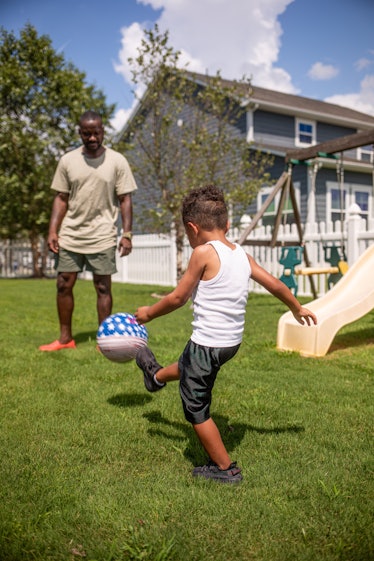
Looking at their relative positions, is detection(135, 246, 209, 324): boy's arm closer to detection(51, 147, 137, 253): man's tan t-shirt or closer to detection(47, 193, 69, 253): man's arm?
detection(51, 147, 137, 253): man's tan t-shirt

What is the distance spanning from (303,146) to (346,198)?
10.8ft

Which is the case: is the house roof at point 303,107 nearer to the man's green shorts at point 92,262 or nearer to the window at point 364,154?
the window at point 364,154

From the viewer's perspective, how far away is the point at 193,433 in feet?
10.3

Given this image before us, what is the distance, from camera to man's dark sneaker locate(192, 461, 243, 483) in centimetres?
244

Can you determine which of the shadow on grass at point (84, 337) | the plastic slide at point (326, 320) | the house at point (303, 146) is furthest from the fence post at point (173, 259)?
the plastic slide at point (326, 320)

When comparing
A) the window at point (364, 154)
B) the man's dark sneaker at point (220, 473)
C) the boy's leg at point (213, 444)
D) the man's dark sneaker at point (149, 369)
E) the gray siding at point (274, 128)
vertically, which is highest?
the gray siding at point (274, 128)

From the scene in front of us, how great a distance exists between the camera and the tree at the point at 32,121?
22.7m

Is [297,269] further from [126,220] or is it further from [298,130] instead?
[298,130]

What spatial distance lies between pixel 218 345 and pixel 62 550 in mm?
1090

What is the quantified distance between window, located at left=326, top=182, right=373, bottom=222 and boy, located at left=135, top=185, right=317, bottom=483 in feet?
58.1

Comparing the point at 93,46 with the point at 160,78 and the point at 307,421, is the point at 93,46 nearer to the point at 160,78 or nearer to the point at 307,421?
the point at 307,421

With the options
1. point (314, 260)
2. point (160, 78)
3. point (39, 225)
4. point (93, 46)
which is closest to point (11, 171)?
point (39, 225)

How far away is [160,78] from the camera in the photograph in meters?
13.2

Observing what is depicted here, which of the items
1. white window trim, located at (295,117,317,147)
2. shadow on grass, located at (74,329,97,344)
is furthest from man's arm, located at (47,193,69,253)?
white window trim, located at (295,117,317,147)
